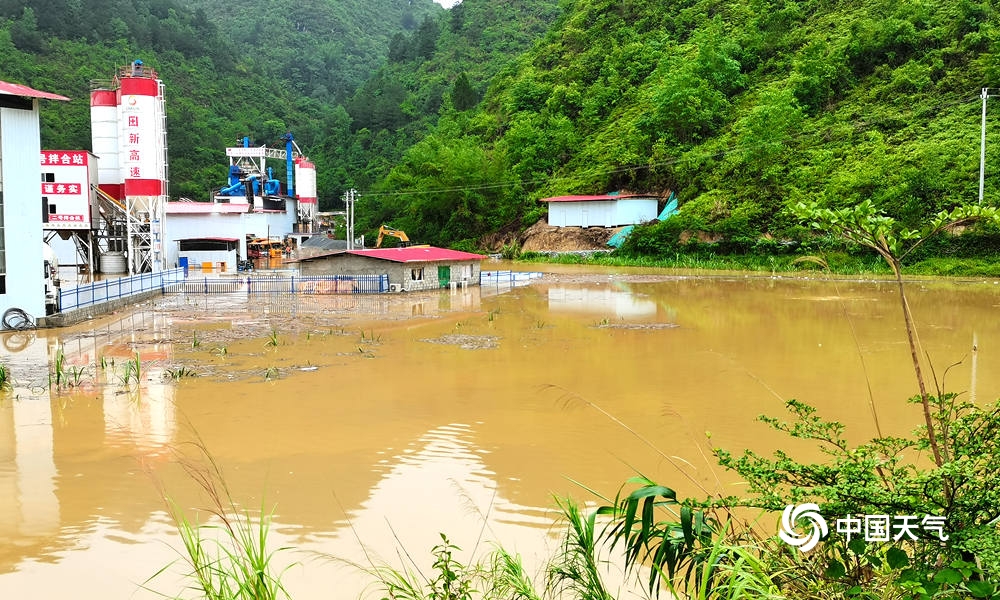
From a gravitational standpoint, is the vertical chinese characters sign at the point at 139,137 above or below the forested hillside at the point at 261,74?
below

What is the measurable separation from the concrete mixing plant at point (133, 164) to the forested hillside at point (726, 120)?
29.1 meters

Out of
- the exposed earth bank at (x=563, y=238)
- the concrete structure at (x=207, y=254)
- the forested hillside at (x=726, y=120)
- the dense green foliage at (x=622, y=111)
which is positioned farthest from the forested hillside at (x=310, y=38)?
the concrete structure at (x=207, y=254)

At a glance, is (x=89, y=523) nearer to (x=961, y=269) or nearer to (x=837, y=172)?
(x=961, y=269)

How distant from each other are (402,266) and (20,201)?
1603 centimetres

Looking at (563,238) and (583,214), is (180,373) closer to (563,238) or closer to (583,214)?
(563,238)

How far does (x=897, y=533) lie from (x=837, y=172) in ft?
162

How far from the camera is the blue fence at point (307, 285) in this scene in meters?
36.2

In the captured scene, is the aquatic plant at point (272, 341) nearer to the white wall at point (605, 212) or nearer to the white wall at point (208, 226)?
the white wall at point (208, 226)

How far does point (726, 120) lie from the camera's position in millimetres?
62500

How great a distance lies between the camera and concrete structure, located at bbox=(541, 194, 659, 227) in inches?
2349

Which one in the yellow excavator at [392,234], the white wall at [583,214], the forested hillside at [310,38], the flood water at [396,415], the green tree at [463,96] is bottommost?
the flood water at [396,415]

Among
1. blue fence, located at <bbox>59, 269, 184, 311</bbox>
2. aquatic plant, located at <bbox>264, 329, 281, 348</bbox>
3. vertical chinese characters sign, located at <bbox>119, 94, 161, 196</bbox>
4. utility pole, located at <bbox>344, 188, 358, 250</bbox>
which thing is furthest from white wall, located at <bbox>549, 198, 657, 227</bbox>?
aquatic plant, located at <bbox>264, 329, 281, 348</bbox>

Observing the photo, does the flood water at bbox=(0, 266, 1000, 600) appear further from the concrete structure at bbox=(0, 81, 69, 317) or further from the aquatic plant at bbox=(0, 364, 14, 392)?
the concrete structure at bbox=(0, 81, 69, 317)

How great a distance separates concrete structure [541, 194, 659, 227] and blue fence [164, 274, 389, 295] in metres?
27.5
